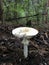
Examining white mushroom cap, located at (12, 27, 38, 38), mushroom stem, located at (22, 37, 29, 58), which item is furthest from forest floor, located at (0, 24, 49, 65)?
white mushroom cap, located at (12, 27, 38, 38)

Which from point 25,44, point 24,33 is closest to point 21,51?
point 25,44

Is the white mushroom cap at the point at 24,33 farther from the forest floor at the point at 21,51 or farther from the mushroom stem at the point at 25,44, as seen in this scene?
the forest floor at the point at 21,51

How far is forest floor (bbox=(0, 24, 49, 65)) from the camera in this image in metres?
2.78

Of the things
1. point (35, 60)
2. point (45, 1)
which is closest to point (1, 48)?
point (35, 60)

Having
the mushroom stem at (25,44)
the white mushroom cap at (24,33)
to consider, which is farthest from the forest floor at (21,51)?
the white mushroom cap at (24,33)

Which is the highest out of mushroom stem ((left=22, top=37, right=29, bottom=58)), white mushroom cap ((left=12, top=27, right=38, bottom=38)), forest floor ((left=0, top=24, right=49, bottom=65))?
white mushroom cap ((left=12, top=27, right=38, bottom=38))

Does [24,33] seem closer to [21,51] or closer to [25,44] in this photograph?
[25,44]

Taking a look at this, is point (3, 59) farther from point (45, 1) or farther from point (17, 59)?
point (45, 1)

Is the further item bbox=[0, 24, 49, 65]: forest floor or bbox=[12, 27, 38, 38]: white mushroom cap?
bbox=[0, 24, 49, 65]: forest floor

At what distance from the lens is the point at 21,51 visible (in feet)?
9.62

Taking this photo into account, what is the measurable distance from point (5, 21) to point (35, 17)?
75 cm

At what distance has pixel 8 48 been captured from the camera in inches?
118

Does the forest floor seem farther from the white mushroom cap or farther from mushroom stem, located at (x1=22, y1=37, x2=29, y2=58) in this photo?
the white mushroom cap

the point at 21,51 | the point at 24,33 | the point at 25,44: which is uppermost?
the point at 24,33
